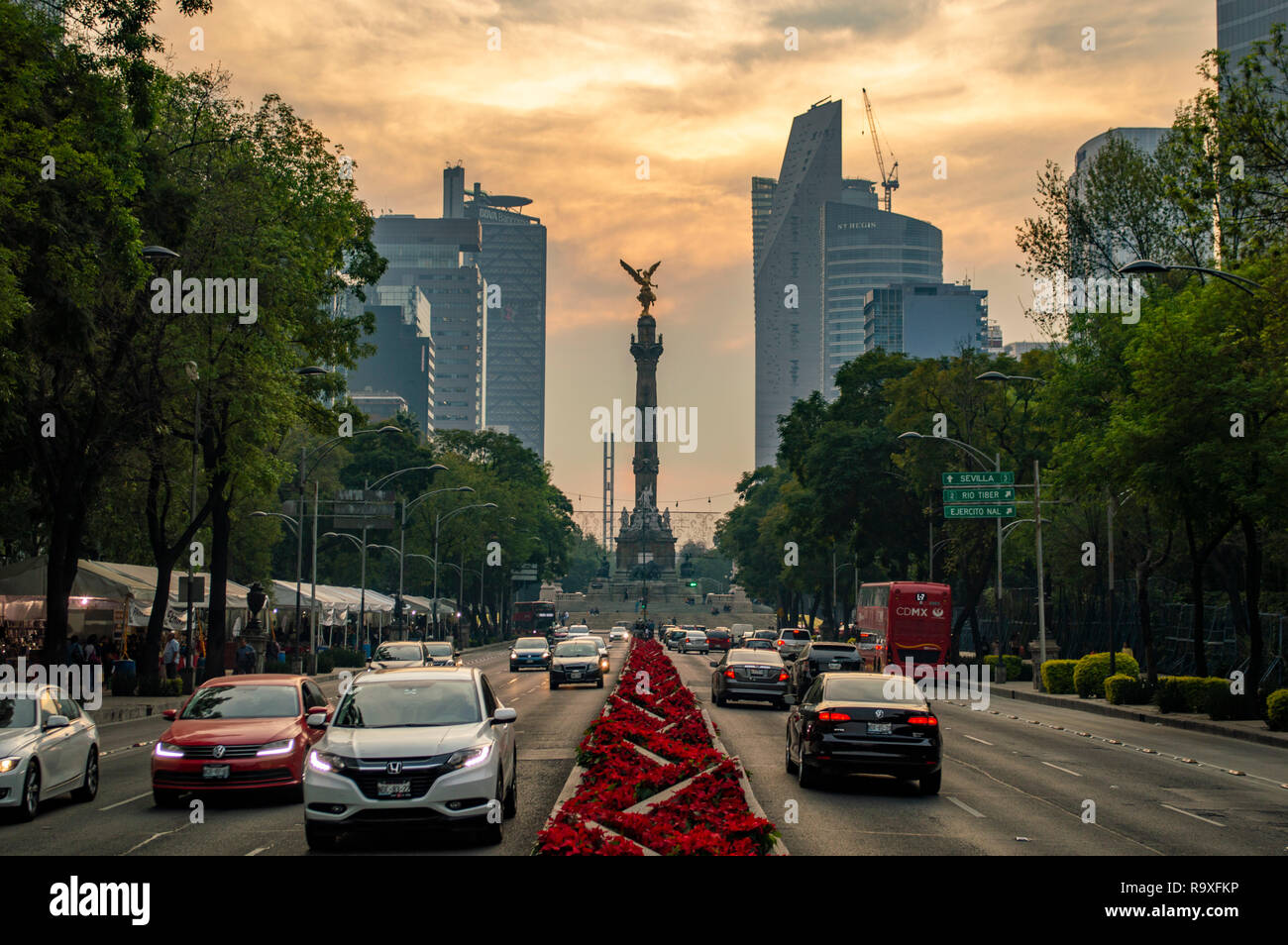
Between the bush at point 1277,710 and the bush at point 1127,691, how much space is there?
9.23 meters

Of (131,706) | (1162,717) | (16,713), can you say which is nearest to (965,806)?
(16,713)

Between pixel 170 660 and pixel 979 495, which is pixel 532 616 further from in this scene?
pixel 170 660

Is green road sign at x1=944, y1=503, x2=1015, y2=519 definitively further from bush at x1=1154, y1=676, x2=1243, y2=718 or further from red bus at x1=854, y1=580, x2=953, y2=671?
bush at x1=1154, y1=676, x2=1243, y2=718

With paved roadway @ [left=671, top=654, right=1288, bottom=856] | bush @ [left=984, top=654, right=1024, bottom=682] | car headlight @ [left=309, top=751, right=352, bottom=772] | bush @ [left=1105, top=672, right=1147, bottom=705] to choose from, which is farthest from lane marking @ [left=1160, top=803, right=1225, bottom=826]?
bush @ [left=984, top=654, right=1024, bottom=682]

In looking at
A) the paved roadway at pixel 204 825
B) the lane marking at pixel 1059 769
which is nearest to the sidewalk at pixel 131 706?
the paved roadway at pixel 204 825

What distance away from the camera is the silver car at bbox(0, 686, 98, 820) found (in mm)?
15266

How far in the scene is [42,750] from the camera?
16.0 m

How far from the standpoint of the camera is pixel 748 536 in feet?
438

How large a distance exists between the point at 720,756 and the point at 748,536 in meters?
117

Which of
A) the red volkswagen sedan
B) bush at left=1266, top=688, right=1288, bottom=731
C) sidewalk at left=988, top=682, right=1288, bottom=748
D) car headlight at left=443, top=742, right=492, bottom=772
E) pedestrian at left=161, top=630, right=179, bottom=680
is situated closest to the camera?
car headlight at left=443, top=742, right=492, bottom=772

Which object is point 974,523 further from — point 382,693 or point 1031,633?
point 382,693

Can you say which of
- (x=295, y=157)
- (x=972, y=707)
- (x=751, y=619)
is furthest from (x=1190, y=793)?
(x=751, y=619)

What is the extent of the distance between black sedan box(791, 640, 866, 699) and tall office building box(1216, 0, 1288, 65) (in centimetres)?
13101

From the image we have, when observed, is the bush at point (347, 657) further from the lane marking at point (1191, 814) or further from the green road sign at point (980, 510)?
the lane marking at point (1191, 814)
